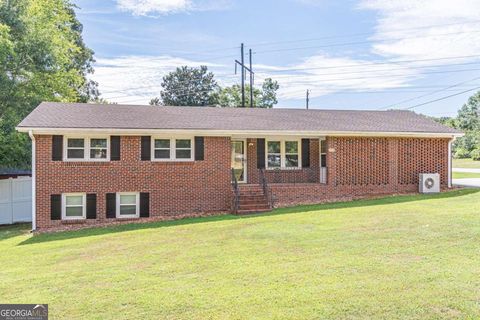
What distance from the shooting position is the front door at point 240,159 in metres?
17.0

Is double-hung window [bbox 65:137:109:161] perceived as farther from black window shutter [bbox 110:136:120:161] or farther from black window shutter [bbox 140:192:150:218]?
black window shutter [bbox 140:192:150:218]

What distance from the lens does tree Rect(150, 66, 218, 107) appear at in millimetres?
48125

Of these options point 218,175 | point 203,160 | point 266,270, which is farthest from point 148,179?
point 266,270

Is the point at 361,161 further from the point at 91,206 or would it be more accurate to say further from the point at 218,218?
the point at 91,206

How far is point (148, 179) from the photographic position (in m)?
14.4

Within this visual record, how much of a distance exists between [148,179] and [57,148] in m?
3.33

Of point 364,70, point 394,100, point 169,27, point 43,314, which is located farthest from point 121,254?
point 394,100

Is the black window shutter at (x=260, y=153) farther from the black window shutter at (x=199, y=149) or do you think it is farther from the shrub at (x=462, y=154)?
the shrub at (x=462, y=154)

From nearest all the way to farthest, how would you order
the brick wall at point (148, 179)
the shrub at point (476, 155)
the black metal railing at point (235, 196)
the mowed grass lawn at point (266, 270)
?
1. the mowed grass lawn at point (266, 270)
2. the brick wall at point (148, 179)
3. the black metal railing at point (235, 196)
4. the shrub at point (476, 155)

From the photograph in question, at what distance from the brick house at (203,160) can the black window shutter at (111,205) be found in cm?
3

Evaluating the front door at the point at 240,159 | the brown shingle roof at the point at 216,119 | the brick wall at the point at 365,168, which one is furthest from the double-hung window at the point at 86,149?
the brick wall at the point at 365,168

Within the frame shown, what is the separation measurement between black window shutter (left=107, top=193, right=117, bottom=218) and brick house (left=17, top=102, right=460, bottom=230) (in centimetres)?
3

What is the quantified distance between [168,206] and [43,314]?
32.4 feet

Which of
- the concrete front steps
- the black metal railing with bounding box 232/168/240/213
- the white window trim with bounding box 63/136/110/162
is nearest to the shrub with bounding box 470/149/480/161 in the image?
the concrete front steps
